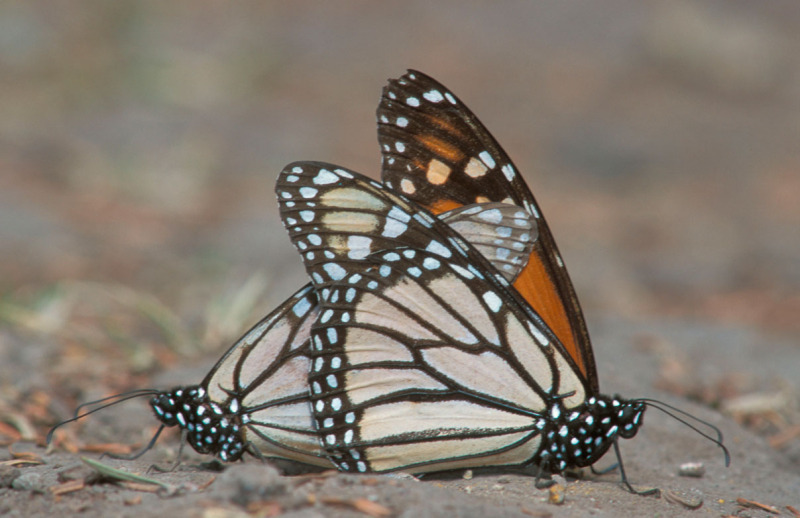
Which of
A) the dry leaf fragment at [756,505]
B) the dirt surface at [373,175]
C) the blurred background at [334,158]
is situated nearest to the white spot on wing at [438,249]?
the dirt surface at [373,175]

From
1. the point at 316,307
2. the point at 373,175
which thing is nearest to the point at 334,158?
the point at 373,175

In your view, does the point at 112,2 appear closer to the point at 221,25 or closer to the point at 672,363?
the point at 221,25

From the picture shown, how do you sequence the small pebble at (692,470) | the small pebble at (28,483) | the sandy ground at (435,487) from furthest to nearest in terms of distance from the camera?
the small pebble at (692,470)
the small pebble at (28,483)
the sandy ground at (435,487)

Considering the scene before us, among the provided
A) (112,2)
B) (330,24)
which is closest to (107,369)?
(112,2)

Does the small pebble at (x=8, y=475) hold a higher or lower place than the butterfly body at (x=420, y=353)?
lower

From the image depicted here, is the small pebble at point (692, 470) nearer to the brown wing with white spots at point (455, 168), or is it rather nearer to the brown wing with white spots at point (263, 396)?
the brown wing with white spots at point (455, 168)

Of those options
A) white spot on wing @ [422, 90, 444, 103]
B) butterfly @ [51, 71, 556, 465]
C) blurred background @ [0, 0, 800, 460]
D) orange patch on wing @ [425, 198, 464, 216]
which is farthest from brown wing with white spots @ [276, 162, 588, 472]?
blurred background @ [0, 0, 800, 460]

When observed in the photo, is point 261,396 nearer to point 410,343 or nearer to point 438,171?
point 410,343
